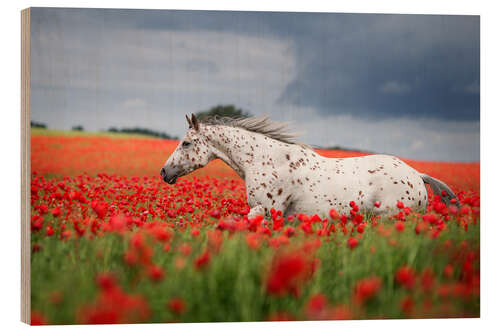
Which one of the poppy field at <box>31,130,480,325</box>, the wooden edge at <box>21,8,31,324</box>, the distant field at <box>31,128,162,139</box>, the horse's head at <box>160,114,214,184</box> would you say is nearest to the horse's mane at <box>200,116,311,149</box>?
the horse's head at <box>160,114,214,184</box>

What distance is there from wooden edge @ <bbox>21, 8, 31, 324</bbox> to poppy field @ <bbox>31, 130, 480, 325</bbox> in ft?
0.28

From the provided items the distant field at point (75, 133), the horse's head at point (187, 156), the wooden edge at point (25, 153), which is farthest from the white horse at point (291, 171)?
the wooden edge at point (25, 153)

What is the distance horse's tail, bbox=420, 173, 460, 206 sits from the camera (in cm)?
468

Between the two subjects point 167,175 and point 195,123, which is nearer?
point 195,123

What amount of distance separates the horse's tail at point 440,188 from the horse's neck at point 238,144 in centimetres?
189

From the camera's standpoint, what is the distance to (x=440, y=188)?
477cm

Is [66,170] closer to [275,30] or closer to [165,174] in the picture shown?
[165,174]

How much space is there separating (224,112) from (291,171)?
3.36ft

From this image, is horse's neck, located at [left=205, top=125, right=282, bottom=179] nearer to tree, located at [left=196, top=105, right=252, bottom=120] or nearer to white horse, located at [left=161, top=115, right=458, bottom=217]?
white horse, located at [left=161, top=115, right=458, bottom=217]

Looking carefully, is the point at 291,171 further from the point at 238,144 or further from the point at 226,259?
the point at 226,259

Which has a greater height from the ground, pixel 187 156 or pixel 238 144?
pixel 238 144

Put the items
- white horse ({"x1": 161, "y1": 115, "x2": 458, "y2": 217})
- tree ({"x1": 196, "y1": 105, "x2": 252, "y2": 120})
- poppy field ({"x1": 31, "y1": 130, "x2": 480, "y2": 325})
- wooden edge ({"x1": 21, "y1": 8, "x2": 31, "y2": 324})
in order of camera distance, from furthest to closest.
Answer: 1. tree ({"x1": 196, "y1": 105, "x2": 252, "y2": 120})
2. white horse ({"x1": 161, "y1": 115, "x2": 458, "y2": 217})
3. wooden edge ({"x1": 21, "y1": 8, "x2": 31, "y2": 324})
4. poppy field ({"x1": 31, "y1": 130, "x2": 480, "y2": 325})

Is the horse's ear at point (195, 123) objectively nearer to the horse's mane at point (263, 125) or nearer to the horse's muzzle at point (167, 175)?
the horse's mane at point (263, 125)

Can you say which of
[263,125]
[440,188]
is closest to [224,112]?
[263,125]
